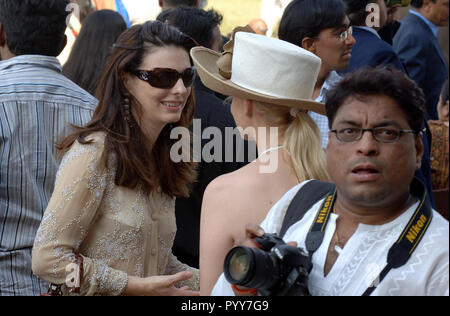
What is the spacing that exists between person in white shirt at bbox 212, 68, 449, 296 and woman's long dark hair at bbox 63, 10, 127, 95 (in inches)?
104

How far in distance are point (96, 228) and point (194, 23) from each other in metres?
1.63

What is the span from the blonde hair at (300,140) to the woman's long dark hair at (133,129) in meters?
0.56

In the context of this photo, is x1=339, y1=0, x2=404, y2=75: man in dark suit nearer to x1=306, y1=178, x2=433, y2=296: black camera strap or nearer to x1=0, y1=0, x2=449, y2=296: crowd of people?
x1=0, y1=0, x2=449, y2=296: crowd of people

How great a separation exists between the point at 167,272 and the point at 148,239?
11.3 inches

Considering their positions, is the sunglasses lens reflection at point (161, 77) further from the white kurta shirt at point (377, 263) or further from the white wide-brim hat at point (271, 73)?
the white kurta shirt at point (377, 263)

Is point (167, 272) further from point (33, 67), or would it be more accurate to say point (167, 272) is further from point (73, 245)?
point (33, 67)

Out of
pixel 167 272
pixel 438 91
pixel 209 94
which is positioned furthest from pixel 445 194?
pixel 167 272

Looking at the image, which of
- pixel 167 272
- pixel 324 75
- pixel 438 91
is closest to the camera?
pixel 167 272

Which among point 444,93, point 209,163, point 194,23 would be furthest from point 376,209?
point 444,93

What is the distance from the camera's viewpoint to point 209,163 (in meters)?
3.63

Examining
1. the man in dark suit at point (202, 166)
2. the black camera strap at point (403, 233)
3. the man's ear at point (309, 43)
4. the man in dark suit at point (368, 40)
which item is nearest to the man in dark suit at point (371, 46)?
the man in dark suit at point (368, 40)

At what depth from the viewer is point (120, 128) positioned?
280 centimetres

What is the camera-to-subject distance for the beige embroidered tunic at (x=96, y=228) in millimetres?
2596

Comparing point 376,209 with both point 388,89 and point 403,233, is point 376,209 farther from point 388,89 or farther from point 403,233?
point 388,89
